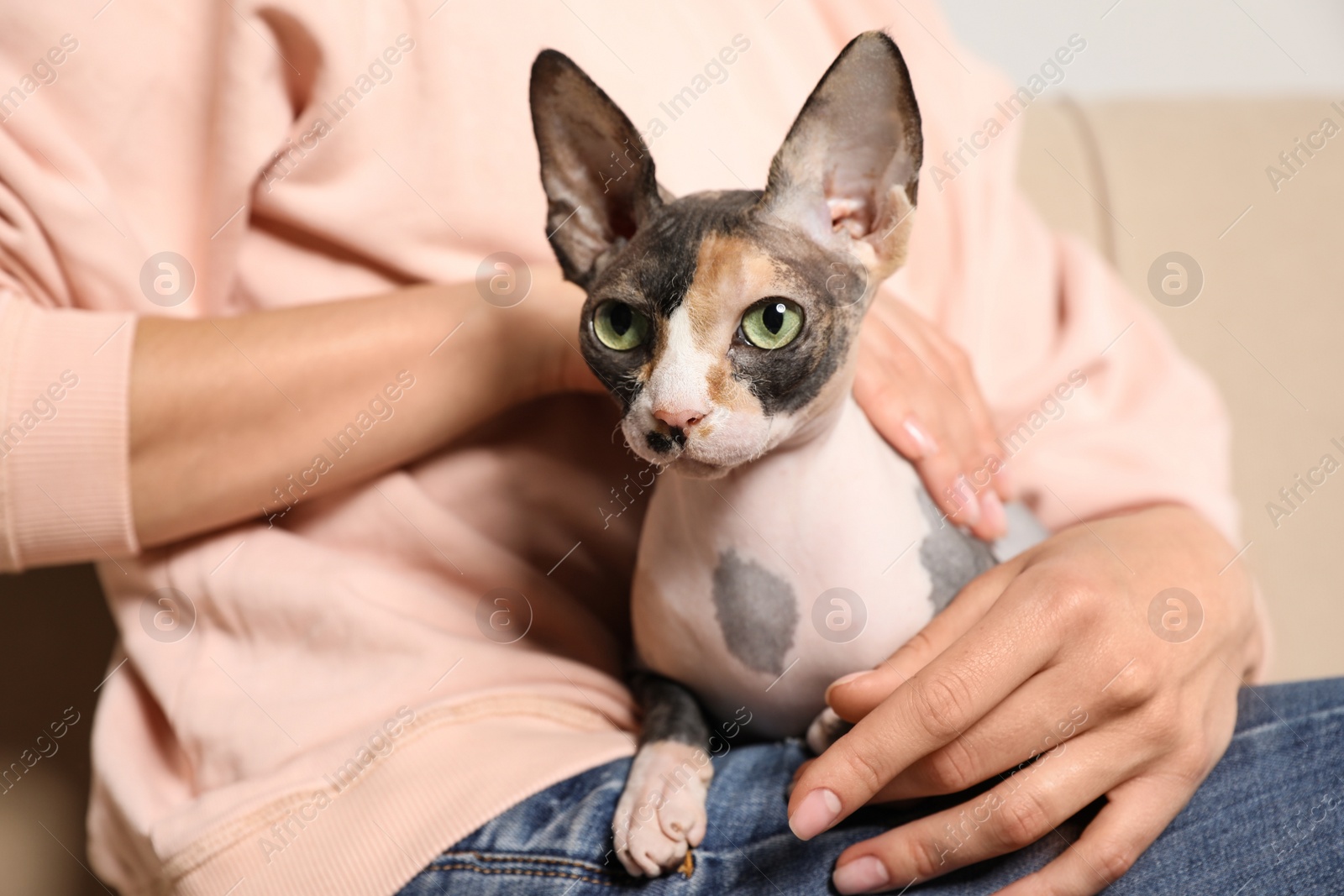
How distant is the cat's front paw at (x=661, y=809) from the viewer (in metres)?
0.76

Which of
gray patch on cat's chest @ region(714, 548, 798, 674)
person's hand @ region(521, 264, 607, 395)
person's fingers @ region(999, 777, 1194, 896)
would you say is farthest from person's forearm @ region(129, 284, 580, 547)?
person's fingers @ region(999, 777, 1194, 896)

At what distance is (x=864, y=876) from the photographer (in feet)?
2.42

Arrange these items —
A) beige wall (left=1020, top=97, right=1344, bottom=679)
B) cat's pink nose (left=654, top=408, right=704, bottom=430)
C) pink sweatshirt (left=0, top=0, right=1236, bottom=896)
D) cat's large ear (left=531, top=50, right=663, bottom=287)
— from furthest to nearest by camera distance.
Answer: beige wall (left=1020, top=97, right=1344, bottom=679) < pink sweatshirt (left=0, top=0, right=1236, bottom=896) < cat's large ear (left=531, top=50, right=663, bottom=287) < cat's pink nose (left=654, top=408, right=704, bottom=430)

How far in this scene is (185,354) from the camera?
94cm

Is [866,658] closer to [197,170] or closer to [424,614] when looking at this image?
[424,614]

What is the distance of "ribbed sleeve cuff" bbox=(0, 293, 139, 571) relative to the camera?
0.91 m

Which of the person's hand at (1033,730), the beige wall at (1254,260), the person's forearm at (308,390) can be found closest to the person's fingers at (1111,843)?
the person's hand at (1033,730)

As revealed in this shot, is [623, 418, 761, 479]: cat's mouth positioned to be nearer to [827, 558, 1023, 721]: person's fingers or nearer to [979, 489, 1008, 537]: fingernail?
[827, 558, 1023, 721]: person's fingers

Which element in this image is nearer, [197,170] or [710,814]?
[710,814]

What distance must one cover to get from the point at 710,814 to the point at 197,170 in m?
0.84

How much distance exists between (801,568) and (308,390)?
→ 0.51m

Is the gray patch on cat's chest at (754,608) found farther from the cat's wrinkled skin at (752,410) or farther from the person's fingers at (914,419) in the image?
the person's fingers at (914,419)

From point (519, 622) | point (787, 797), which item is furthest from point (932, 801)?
A: point (519, 622)

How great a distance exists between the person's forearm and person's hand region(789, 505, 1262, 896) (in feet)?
1.56
